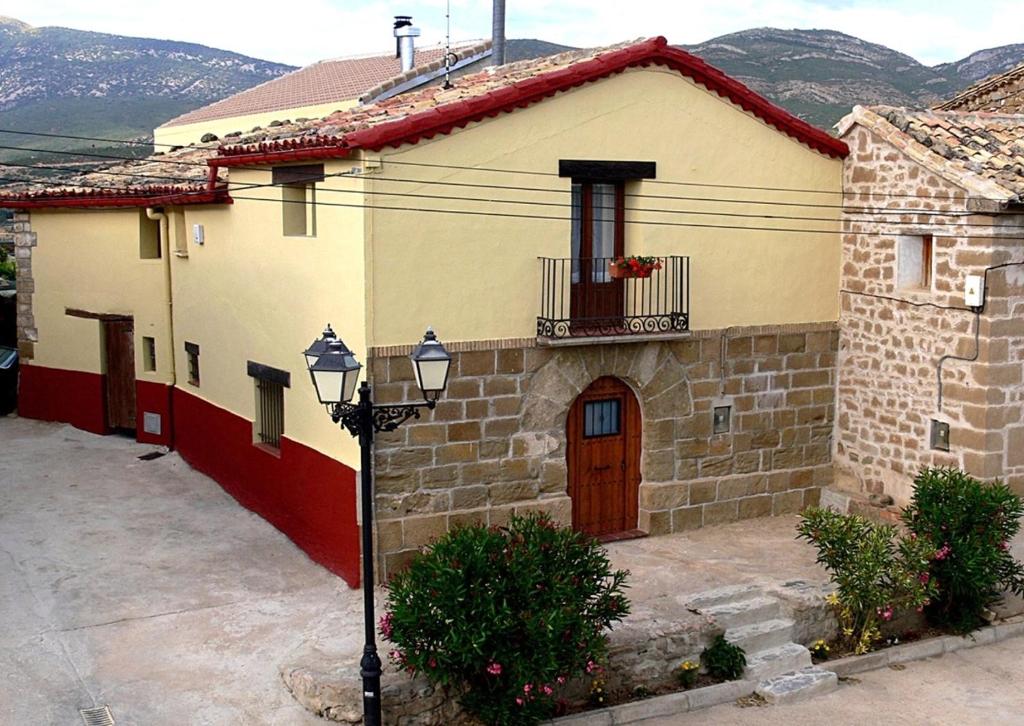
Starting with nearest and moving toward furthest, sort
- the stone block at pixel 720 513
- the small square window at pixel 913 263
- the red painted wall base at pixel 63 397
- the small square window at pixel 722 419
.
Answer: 1. the small square window at pixel 913 263
2. the small square window at pixel 722 419
3. the stone block at pixel 720 513
4. the red painted wall base at pixel 63 397

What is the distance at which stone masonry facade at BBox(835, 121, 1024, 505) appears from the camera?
1270 cm

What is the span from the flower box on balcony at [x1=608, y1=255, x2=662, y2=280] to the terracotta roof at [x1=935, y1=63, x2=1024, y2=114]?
1143 centimetres

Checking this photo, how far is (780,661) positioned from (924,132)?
6341 mm

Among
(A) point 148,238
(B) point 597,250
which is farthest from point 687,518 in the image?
(A) point 148,238

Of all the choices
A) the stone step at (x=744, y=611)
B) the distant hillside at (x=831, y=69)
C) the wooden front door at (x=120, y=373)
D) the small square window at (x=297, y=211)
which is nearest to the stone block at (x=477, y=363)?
the small square window at (x=297, y=211)

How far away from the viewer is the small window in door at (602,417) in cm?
1314

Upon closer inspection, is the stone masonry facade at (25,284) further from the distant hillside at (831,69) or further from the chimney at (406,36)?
the distant hillside at (831,69)

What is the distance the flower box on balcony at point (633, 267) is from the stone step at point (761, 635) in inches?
151

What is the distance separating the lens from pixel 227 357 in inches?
588

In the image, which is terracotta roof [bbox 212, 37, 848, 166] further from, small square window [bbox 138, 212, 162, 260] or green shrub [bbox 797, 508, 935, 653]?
green shrub [bbox 797, 508, 935, 653]

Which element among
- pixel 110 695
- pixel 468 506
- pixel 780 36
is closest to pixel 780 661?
pixel 468 506

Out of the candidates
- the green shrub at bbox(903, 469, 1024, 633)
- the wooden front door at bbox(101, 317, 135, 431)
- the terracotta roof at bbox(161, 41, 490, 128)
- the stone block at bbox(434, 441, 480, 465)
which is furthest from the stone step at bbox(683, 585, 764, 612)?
the terracotta roof at bbox(161, 41, 490, 128)

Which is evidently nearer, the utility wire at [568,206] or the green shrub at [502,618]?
the green shrub at [502,618]

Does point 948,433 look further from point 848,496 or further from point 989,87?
point 989,87
